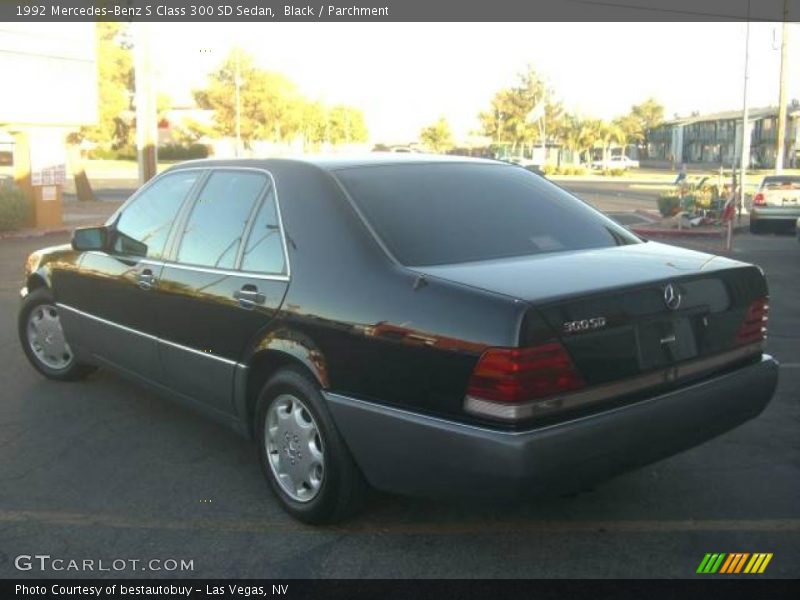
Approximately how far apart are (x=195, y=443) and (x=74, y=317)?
1.45 m

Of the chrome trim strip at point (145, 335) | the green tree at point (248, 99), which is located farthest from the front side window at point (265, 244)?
the green tree at point (248, 99)

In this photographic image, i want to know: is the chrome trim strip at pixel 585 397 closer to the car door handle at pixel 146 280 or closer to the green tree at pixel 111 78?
the car door handle at pixel 146 280

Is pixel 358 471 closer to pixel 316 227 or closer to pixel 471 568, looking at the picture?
pixel 471 568

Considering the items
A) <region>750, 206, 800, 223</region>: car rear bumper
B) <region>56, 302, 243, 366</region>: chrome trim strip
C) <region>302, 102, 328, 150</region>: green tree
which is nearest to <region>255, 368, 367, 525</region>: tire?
<region>56, 302, 243, 366</region>: chrome trim strip

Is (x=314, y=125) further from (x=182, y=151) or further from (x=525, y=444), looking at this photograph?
(x=525, y=444)

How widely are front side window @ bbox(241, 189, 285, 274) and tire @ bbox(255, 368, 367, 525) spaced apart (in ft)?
1.75

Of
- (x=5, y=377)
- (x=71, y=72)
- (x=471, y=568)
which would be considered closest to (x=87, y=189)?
(x=71, y=72)

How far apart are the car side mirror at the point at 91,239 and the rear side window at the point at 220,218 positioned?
97cm

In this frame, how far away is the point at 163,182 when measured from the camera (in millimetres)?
5109

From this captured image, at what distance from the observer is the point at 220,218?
14.5 feet

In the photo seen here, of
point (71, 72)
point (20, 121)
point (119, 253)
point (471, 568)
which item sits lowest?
point (471, 568)

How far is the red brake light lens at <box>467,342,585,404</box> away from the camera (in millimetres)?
2975

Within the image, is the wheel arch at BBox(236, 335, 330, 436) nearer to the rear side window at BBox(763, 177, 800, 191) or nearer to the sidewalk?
the sidewalk
